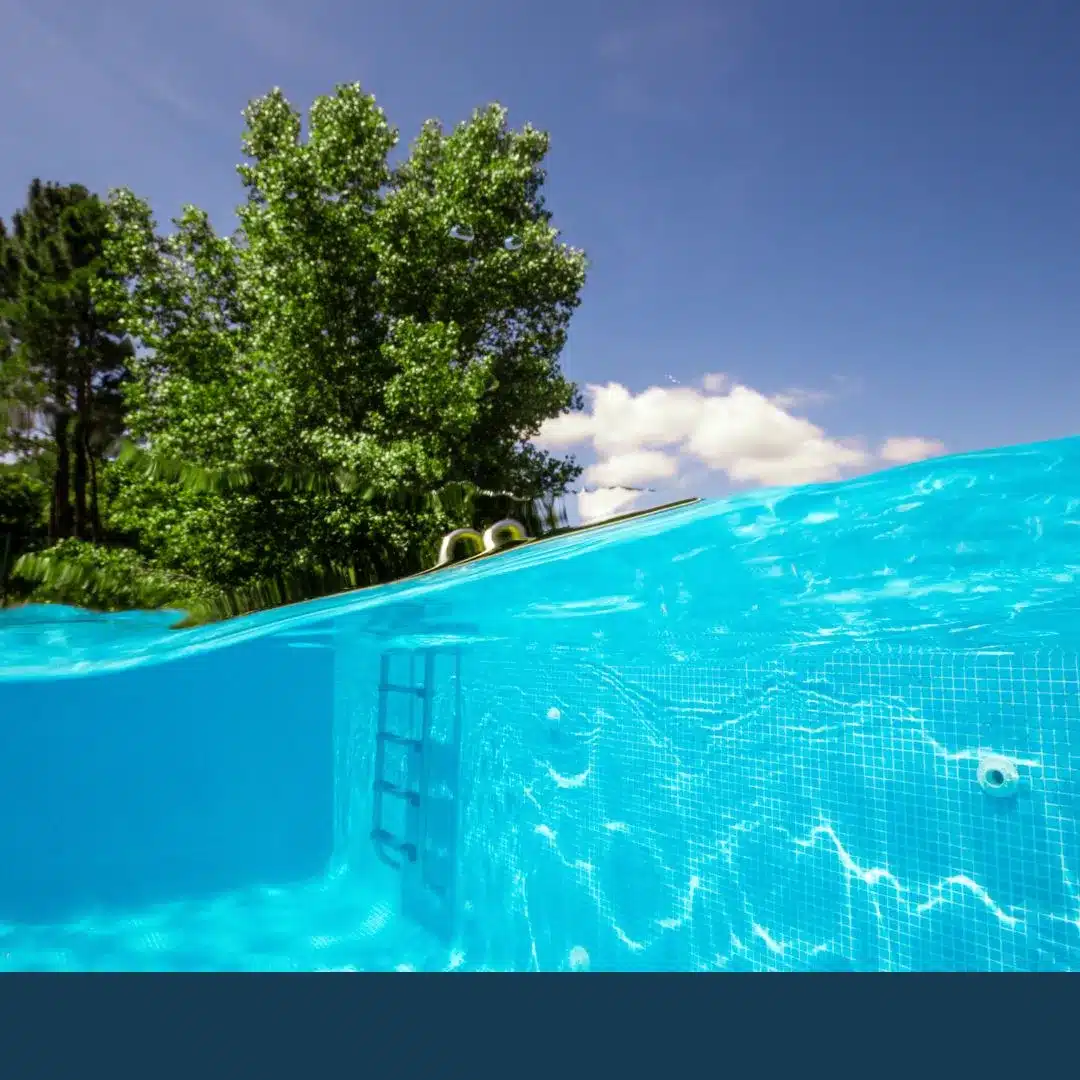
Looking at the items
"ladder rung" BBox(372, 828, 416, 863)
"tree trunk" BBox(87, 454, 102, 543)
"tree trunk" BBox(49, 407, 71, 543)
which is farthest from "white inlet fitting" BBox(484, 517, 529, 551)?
"tree trunk" BBox(49, 407, 71, 543)

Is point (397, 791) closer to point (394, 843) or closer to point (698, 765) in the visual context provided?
point (394, 843)

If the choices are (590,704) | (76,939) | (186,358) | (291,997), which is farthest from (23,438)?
(291,997)

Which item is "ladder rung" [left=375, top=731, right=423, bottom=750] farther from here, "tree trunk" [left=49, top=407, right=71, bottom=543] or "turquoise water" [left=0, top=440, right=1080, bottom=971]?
"tree trunk" [left=49, top=407, right=71, bottom=543]

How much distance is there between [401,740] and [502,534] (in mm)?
3543

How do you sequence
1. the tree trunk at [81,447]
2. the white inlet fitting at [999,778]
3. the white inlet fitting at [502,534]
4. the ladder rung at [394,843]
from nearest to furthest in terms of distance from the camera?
the white inlet fitting at [999,778]
the white inlet fitting at [502,534]
the ladder rung at [394,843]
the tree trunk at [81,447]

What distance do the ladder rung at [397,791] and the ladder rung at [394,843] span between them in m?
0.58

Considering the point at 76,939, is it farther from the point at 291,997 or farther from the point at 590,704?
the point at 590,704

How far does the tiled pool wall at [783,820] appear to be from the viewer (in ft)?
23.5

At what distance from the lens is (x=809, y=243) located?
41.3 ft

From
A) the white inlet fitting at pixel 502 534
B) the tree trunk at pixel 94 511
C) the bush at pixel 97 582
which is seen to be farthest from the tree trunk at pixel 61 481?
the white inlet fitting at pixel 502 534

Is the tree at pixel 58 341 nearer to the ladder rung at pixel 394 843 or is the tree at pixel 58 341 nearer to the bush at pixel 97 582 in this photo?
the bush at pixel 97 582

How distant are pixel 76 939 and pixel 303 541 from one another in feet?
30.6

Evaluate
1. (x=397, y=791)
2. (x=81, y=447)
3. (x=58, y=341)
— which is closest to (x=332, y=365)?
(x=397, y=791)

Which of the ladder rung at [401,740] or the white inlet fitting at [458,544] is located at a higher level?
the white inlet fitting at [458,544]
